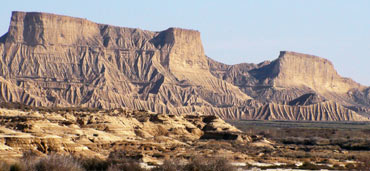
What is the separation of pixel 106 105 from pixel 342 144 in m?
109

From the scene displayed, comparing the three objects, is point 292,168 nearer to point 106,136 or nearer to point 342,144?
point 106,136

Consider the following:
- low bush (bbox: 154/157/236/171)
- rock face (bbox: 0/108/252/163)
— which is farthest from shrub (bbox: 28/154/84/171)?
rock face (bbox: 0/108/252/163)

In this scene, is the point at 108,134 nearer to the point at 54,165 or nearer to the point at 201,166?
the point at 201,166

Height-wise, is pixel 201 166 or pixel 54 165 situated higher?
pixel 54 165

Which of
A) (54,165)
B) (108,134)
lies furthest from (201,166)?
(108,134)

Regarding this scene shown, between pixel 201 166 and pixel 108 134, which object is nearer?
pixel 201 166

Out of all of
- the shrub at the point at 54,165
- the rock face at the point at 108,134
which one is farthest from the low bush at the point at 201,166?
the rock face at the point at 108,134

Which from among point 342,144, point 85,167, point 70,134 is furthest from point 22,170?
point 342,144

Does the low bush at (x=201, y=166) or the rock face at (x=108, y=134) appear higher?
the low bush at (x=201, y=166)

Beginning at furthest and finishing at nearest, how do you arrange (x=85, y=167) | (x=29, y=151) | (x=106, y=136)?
(x=106, y=136), (x=29, y=151), (x=85, y=167)

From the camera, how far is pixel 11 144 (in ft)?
142

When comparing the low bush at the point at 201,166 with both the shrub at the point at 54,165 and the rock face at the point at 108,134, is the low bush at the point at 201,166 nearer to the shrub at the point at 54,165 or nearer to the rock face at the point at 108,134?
the shrub at the point at 54,165

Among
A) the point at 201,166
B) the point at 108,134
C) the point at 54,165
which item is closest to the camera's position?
the point at 54,165

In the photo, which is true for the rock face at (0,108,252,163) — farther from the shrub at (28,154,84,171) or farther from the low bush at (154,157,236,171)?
the low bush at (154,157,236,171)
